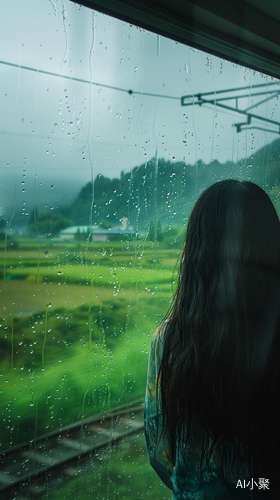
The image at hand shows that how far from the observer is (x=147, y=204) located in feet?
5.08

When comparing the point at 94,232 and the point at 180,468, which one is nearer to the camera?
the point at 180,468

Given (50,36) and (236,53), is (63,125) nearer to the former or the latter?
(50,36)

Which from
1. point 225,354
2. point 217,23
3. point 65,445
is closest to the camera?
point 225,354

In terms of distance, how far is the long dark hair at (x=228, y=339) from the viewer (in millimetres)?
862

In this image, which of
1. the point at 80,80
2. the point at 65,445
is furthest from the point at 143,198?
the point at 65,445

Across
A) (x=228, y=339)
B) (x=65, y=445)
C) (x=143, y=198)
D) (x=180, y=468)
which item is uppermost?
(x=143, y=198)

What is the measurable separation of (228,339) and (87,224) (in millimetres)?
636

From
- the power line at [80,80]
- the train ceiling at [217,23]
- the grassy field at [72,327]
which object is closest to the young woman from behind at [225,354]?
the grassy field at [72,327]

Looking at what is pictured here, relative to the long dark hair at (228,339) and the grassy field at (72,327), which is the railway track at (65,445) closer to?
the grassy field at (72,327)

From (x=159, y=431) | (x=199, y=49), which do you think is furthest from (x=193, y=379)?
(x=199, y=49)

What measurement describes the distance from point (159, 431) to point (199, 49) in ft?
5.19

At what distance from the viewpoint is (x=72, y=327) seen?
4.15ft

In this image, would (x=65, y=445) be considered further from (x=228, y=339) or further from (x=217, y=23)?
(x=217, y=23)

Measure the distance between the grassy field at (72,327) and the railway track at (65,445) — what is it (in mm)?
33
